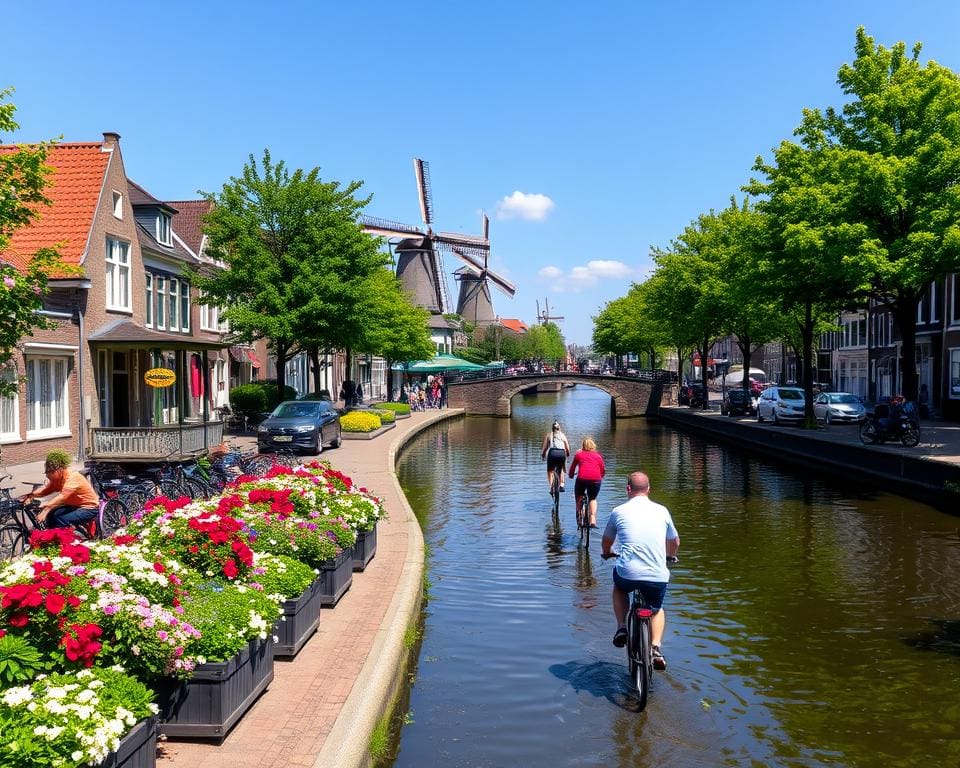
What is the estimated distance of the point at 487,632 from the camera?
10.0 metres

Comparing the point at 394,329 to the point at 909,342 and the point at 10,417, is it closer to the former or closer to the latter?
the point at 909,342

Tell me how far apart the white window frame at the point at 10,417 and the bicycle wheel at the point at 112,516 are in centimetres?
1013

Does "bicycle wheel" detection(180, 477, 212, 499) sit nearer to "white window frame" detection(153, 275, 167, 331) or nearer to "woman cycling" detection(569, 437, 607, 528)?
"woman cycling" detection(569, 437, 607, 528)

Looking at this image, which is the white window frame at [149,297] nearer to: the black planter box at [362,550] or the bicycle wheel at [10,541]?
the bicycle wheel at [10,541]

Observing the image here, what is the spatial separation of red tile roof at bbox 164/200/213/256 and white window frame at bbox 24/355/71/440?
51.2ft

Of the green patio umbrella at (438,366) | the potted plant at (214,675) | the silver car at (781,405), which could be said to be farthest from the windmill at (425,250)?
the potted plant at (214,675)

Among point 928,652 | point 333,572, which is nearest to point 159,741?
point 333,572

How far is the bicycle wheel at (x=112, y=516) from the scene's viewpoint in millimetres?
12334

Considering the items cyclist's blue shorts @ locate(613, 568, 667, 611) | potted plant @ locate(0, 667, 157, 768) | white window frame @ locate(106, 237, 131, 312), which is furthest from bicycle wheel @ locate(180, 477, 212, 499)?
white window frame @ locate(106, 237, 131, 312)

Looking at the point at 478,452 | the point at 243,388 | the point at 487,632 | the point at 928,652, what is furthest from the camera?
the point at 243,388

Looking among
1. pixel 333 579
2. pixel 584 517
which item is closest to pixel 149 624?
pixel 333 579

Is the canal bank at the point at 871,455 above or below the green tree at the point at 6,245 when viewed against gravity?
below

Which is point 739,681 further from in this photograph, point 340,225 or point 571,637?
point 340,225

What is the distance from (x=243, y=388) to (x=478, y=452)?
10985 millimetres
